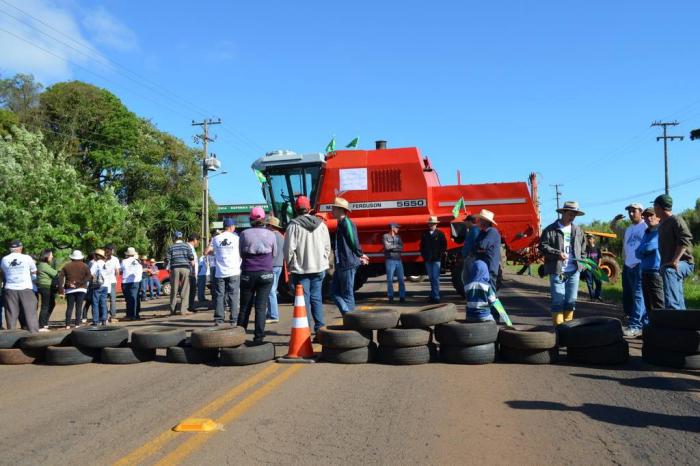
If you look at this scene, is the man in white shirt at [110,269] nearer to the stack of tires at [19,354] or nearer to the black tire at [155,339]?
the stack of tires at [19,354]

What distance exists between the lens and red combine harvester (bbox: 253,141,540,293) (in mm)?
14266

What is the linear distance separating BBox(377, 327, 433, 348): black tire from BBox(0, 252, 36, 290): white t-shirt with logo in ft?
23.2

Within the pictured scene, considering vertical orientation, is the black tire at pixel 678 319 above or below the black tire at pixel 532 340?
above

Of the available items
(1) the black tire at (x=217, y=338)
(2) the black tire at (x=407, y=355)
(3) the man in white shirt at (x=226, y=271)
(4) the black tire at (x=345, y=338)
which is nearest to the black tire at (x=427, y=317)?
(2) the black tire at (x=407, y=355)

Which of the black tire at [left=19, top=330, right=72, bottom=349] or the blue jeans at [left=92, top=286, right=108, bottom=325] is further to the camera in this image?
the blue jeans at [left=92, top=286, right=108, bottom=325]

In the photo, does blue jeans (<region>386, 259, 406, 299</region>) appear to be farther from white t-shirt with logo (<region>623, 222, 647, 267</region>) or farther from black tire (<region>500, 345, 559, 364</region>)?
black tire (<region>500, 345, 559, 364</region>)

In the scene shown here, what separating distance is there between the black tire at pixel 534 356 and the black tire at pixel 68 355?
520 cm

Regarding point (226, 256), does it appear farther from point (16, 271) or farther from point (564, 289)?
point (564, 289)

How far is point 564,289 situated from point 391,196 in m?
6.87

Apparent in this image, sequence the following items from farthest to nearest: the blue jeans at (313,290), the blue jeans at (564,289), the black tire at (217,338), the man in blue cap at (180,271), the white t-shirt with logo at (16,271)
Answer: the man in blue cap at (180,271) → the white t-shirt with logo at (16,271) → the blue jeans at (564,289) → the blue jeans at (313,290) → the black tire at (217,338)

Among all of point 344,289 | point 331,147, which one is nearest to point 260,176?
point 331,147

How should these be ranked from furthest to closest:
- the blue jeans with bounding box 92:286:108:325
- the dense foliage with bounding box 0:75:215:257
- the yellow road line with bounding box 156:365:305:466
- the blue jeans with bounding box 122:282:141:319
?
the dense foliage with bounding box 0:75:215:257
the blue jeans with bounding box 122:282:141:319
the blue jeans with bounding box 92:286:108:325
the yellow road line with bounding box 156:365:305:466

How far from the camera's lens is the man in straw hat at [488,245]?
8.12 m

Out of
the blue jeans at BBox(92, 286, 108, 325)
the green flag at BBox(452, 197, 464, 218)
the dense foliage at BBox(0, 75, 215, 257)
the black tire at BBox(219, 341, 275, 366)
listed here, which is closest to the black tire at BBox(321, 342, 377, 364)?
the black tire at BBox(219, 341, 275, 366)
